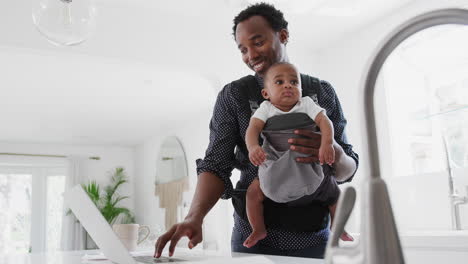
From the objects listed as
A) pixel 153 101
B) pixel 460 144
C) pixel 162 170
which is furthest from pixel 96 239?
pixel 162 170

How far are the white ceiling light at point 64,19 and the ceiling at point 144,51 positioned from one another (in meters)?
1.37

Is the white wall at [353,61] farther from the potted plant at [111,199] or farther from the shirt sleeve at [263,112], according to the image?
the potted plant at [111,199]

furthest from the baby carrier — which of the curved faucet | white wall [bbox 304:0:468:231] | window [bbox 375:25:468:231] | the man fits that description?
white wall [bbox 304:0:468:231]

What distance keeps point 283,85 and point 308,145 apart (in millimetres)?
169

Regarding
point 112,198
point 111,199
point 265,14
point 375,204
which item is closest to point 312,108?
point 265,14

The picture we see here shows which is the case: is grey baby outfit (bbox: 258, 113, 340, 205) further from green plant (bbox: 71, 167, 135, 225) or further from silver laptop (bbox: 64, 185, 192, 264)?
green plant (bbox: 71, 167, 135, 225)

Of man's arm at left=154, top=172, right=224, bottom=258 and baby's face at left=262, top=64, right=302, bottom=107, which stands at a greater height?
baby's face at left=262, top=64, right=302, bottom=107

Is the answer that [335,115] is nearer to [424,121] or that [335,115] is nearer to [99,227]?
[99,227]

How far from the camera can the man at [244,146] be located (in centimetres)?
122

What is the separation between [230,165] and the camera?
1.31 meters

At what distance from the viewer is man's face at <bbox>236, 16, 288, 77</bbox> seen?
4.21 ft

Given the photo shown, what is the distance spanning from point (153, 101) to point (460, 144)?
4077 mm

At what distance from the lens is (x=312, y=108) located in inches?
48.7

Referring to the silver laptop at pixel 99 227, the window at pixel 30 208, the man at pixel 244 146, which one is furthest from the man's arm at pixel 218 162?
the window at pixel 30 208
